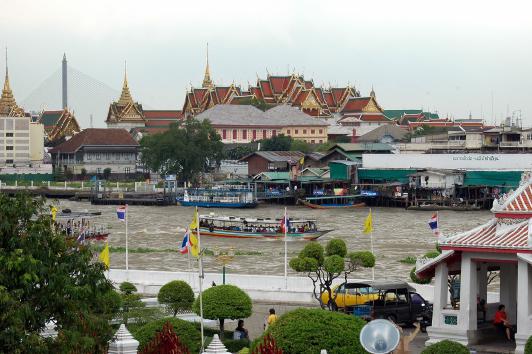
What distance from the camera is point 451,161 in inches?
2847

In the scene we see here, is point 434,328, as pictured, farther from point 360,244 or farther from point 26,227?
point 360,244

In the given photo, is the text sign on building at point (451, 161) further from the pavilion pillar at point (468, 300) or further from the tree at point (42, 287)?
the tree at point (42, 287)

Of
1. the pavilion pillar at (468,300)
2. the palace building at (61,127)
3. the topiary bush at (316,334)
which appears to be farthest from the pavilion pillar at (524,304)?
the palace building at (61,127)

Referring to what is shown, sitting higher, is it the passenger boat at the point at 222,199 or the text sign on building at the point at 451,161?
the text sign on building at the point at 451,161

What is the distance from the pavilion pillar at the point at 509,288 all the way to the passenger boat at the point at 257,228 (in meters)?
28.7

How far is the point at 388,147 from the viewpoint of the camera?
86812 mm

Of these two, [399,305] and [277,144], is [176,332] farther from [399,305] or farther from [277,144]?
[277,144]

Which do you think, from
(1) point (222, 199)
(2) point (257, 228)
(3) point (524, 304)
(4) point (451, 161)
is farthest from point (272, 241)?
(3) point (524, 304)

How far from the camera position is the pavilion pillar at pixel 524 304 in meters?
16.0

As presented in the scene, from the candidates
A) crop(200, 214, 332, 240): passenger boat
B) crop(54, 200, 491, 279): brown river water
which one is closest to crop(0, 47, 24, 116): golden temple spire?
crop(54, 200, 491, 279): brown river water

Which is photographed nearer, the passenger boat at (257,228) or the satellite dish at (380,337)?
the satellite dish at (380,337)

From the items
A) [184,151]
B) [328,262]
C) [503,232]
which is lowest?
[328,262]

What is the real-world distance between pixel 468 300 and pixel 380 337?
6.32 metres

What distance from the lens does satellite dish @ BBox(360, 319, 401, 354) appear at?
10.3m
